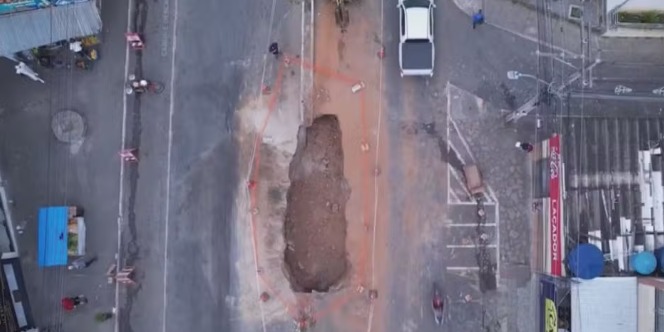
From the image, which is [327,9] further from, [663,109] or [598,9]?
[663,109]

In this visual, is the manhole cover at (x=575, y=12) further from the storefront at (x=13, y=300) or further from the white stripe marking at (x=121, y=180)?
the storefront at (x=13, y=300)

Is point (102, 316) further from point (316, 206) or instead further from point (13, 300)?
point (316, 206)

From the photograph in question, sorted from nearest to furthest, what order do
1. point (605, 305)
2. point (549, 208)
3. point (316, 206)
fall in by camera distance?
point (605, 305) < point (549, 208) < point (316, 206)

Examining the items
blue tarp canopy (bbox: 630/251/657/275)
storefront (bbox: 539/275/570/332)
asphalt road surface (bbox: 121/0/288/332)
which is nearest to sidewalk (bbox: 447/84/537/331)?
storefront (bbox: 539/275/570/332)

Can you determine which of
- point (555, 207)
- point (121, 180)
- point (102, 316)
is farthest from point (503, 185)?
point (102, 316)

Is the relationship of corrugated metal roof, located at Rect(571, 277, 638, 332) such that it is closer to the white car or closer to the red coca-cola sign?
the red coca-cola sign

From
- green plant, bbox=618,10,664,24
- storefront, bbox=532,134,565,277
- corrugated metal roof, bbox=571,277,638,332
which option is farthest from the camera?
green plant, bbox=618,10,664,24
